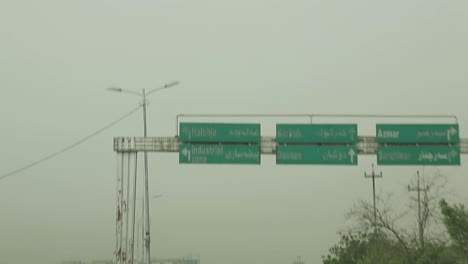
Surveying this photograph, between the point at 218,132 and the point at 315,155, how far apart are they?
3602mm

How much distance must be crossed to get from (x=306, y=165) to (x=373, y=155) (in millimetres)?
2675

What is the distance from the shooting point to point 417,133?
2647 cm

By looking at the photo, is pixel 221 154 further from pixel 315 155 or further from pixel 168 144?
pixel 315 155

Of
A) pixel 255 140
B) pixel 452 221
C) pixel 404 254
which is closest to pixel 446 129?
pixel 452 221

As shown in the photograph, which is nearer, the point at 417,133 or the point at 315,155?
the point at 315,155

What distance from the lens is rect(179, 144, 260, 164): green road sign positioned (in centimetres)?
2589

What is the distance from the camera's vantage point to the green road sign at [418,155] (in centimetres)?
2625

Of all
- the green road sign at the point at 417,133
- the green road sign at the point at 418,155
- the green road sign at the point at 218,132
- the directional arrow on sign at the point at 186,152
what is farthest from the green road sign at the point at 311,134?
the directional arrow on sign at the point at 186,152

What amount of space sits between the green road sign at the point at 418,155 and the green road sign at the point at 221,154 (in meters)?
4.68

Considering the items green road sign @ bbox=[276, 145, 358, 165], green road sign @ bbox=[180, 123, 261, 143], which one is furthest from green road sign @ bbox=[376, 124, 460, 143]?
green road sign @ bbox=[180, 123, 261, 143]

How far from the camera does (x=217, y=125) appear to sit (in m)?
26.0

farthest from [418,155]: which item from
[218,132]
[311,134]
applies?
[218,132]

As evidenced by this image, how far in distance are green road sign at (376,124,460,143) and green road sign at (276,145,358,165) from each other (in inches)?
53.2

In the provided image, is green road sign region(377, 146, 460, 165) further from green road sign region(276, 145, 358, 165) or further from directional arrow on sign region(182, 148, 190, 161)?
directional arrow on sign region(182, 148, 190, 161)
